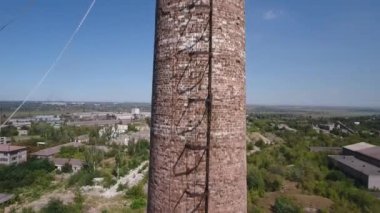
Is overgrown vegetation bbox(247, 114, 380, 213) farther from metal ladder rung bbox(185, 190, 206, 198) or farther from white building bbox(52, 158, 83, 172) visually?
metal ladder rung bbox(185, 190, 206, 198)

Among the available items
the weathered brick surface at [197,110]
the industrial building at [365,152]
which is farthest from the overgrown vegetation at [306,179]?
the weathered brick surface at [197,110]

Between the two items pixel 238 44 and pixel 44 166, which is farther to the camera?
pixel 44 166

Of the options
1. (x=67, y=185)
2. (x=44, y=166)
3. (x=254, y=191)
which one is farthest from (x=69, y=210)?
(x=44, y=166)

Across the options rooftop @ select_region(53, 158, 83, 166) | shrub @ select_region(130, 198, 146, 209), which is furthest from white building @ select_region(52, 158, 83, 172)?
shrub @ select_region(130, 198, 146, 209)

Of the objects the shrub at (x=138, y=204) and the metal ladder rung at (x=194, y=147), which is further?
the shrub at (x=138, y=204)

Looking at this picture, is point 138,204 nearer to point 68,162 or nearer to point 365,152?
point 68,162

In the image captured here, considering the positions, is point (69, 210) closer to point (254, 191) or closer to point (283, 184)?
point (254, 191)

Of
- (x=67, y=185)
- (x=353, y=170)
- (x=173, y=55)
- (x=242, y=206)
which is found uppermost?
(x=173, y=55)

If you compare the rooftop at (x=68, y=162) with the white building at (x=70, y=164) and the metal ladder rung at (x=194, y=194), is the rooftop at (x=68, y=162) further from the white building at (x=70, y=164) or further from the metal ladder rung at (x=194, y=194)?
the metal ladder rung at (x=194, y=194)
